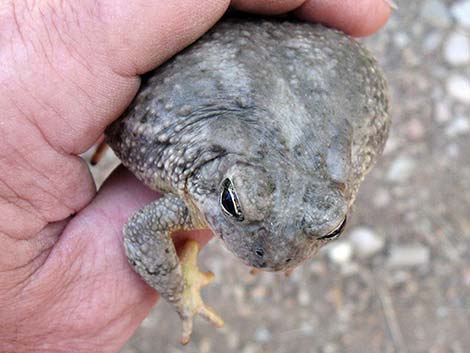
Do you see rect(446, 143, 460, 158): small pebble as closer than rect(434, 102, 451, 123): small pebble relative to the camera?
Yes

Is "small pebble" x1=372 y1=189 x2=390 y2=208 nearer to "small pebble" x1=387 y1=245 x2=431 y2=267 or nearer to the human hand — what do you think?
"small pebble" x1=387 y1=245 x2=431 y2=267

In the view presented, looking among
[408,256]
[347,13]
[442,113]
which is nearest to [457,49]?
[442,113]

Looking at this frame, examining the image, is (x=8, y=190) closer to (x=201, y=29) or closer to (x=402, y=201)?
(x=201, y=29)

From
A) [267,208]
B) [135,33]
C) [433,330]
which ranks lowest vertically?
[433,330]

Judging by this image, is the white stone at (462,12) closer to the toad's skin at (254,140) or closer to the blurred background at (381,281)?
the blurred background at (381,281)

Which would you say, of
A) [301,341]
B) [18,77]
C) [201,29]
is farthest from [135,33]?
[301,341]

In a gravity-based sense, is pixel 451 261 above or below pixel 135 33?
below

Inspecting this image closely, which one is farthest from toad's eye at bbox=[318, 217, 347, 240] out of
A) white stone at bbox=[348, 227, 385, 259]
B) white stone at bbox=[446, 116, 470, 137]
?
white stone at bbox=[446, 116, 470, 137]
